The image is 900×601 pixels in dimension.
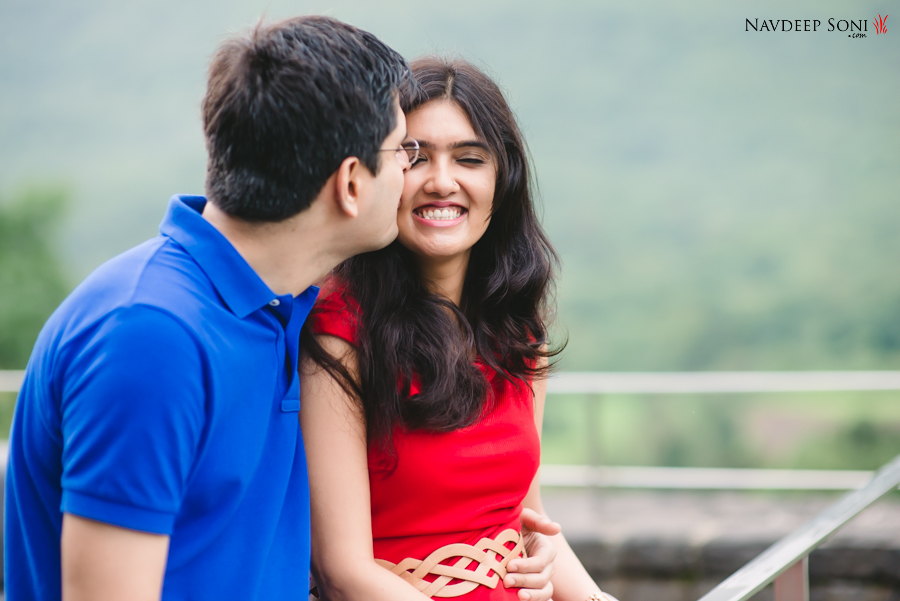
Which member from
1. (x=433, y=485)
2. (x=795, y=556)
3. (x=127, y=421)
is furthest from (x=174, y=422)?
(x=795, y=556)

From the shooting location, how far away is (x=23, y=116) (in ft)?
49.5

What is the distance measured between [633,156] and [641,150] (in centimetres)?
15

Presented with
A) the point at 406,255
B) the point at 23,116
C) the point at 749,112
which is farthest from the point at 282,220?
the point at 23,116

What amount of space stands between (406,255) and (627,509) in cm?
293

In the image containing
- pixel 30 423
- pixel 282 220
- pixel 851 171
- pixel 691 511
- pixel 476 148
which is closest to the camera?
pixel 30 423

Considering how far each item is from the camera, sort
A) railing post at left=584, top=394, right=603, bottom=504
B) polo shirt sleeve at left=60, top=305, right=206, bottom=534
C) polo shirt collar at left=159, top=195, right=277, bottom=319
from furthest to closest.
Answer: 1. railing post at left=584, top=394, right=603, bottom=504
2. polo shirt collar at left=159, top=195, right=277, bottom=319
3. polo shirt sleeve at left=60, top=305, right=206, bottom=534

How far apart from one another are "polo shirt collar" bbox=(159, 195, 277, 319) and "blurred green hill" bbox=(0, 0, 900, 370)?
1191cm

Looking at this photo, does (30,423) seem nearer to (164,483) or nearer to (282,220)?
(164,483)

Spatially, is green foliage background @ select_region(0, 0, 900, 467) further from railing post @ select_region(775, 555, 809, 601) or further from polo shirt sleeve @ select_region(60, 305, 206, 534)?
polo shirt sleeve @ select_region(60, 305, 206, 534)

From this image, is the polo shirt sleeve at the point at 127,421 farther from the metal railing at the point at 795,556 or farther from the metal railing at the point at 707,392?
the metal railing at the point at 707,392

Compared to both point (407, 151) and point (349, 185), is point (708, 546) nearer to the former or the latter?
point (407, 151)

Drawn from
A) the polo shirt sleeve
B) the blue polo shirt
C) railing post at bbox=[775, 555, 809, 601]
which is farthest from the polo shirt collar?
railing post at bbox=[775, 555, 809, 601]

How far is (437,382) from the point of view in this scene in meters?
1.80

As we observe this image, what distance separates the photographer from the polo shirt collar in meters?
1.33
